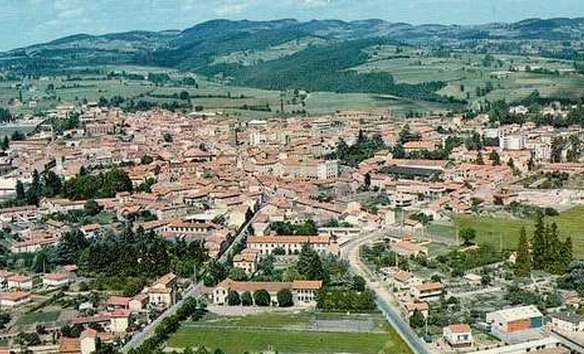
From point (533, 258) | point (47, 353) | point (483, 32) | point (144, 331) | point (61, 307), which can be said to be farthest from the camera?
point (483, 32)

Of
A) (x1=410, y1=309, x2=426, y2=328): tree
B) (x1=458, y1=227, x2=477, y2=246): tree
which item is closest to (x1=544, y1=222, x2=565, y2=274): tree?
(x1=458, y1=227, x2=477, y2=246): tree

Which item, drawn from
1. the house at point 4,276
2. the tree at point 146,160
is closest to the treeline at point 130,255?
the house at point 4,276

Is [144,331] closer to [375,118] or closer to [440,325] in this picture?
[440,325]

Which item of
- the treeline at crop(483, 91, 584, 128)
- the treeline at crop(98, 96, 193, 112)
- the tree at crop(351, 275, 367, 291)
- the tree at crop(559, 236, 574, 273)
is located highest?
the treeline at crop(98, 96, 193, 112)

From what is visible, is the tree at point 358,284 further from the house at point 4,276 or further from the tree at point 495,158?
the tree at point 495,158

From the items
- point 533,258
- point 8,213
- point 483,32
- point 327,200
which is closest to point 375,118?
point 327,200

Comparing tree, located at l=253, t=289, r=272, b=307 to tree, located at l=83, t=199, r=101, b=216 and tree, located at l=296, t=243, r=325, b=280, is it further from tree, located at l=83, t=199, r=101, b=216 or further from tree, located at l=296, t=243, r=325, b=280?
tree, located at l=83, t=199, r=101, b=216
